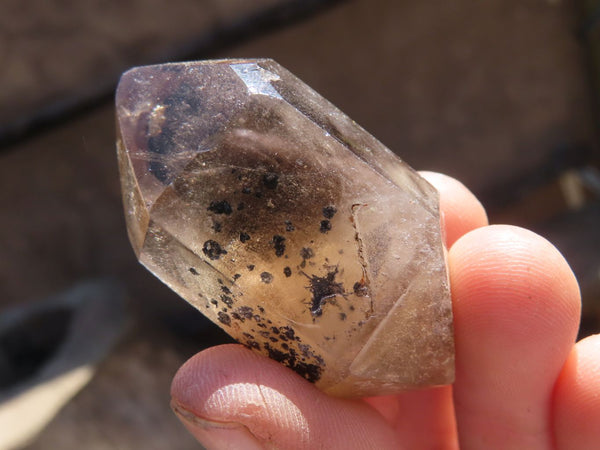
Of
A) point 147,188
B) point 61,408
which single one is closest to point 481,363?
point 147,188

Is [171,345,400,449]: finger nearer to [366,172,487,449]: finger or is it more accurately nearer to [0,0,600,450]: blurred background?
[366,172,487,449]: finger

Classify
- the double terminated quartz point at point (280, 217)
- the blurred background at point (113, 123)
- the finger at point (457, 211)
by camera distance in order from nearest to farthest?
1. the double terminated quartz point at point (280, 217)
2. the finger at point (457, 211)
3. the blurred background at point (113, 123)

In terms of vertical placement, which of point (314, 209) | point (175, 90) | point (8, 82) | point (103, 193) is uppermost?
point (175, 90)

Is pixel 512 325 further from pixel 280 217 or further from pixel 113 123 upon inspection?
pixel 113 123

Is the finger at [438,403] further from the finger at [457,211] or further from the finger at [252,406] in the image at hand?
the finger at [252,406]

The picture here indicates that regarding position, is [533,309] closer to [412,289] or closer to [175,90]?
[412,289]

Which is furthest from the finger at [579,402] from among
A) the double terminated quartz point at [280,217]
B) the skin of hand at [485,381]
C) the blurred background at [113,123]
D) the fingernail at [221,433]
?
the blurred background at [113,123]

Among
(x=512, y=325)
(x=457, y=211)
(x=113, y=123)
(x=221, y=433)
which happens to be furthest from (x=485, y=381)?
(x=113, y=123)
